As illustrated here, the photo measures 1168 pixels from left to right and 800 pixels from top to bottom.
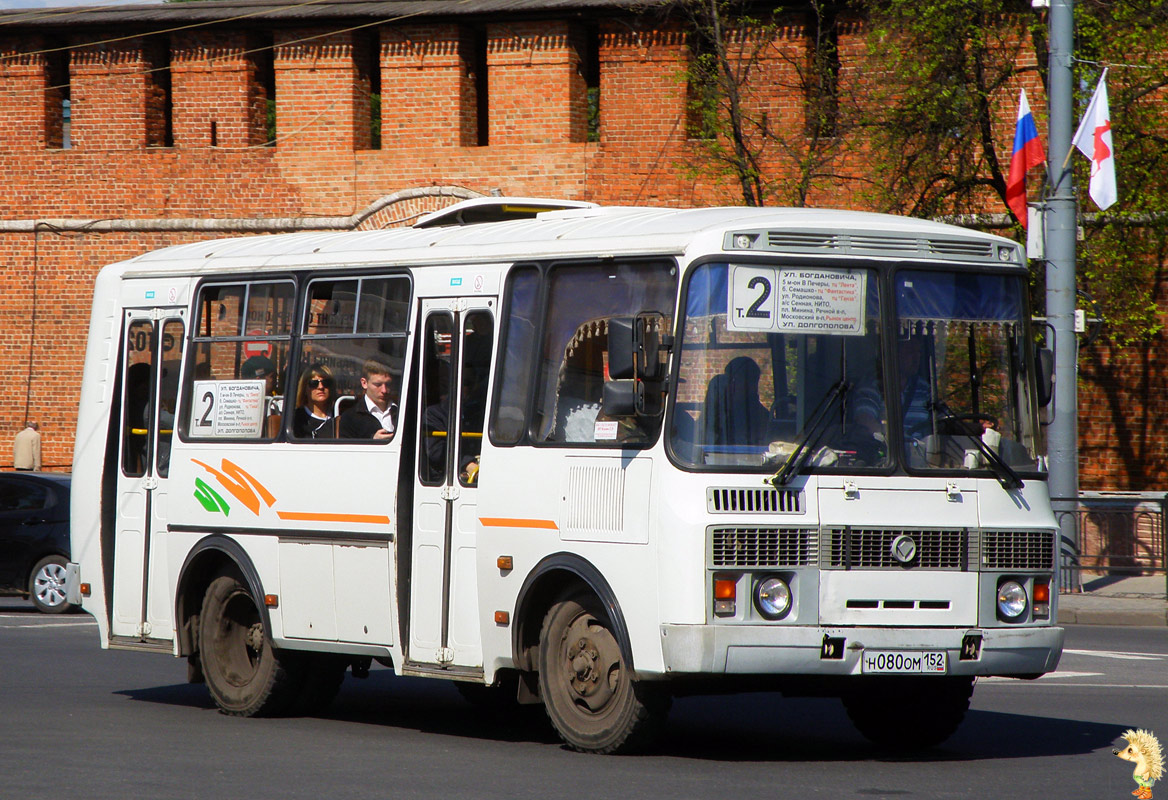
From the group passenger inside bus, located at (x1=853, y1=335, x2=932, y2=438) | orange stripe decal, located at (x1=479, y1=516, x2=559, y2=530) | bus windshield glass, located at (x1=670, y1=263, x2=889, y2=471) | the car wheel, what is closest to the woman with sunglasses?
orange stripe decal, located at (x1=479, y1=516, x2=559, y2=530)

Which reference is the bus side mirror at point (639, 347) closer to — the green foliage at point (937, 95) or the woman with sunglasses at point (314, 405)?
the woman with sunglasses at point (314, 405)

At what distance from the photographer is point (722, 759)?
897cm

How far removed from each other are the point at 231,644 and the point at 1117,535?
11800mm

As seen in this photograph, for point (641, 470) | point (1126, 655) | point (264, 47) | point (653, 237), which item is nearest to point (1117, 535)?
point (1126, 655)

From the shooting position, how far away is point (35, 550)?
1923 cm

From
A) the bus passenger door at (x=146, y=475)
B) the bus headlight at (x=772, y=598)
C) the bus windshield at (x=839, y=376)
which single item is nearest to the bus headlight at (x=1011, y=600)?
the bus windshield at (x=839, y=376)

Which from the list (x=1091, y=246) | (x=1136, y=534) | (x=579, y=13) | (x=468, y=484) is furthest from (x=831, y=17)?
(x=468, y=484)

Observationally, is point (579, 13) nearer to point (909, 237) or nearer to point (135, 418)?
point (135, 418)

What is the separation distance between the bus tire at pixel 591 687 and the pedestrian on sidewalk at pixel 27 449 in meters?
22.3

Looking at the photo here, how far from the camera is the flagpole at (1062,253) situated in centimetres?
1956

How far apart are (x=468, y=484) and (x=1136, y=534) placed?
12181mm

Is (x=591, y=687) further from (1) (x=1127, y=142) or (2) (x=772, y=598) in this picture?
(1) (x=1127, y=142)

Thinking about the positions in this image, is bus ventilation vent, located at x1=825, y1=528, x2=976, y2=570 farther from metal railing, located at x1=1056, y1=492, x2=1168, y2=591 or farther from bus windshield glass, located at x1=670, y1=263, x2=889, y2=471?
metal railing, located at x1=1056, y1=492, x2=1168, y2=591

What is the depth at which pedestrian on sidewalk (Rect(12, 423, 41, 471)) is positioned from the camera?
29797 millimetres
